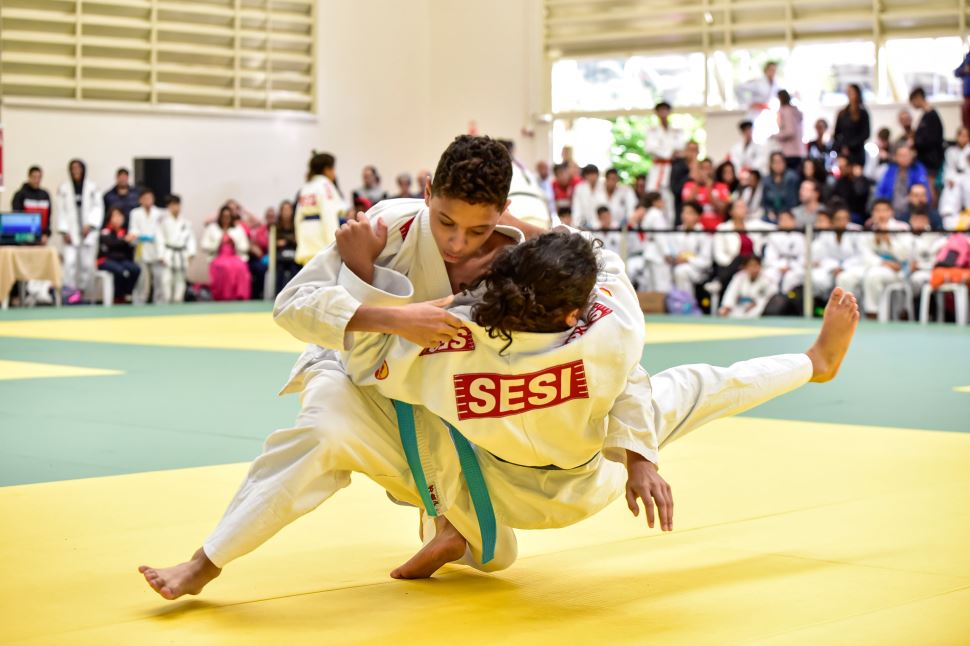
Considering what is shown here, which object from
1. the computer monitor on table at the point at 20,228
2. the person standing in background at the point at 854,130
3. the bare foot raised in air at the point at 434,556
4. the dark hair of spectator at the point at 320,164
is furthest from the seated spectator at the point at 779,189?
the bare foot raised in air at the point at 434,556

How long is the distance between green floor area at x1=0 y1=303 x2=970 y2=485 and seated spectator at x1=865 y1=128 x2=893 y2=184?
4.29m

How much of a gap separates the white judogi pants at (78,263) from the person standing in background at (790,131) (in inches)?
302

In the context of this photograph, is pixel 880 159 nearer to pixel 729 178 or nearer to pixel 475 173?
pixel 729 178

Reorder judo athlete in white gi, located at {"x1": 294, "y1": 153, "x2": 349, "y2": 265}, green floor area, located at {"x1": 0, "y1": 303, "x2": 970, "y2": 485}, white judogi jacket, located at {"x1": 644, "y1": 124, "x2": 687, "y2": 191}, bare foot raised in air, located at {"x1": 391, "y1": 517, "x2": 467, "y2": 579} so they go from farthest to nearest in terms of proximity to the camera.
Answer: white judogi jacket, located at {"x1": 644, "y1": 124, "x2": 687, "y2": 191}
judo athlete in white gi, located at {"x1": 294, "y1": 153, "x2": 349, "y2": 265}
green floor area, located at {"x1": 0, "y1": 303, "x2": 970, "y2": 485}
bare foot raised in air, located at {"x1": 391, "y1": 517, "x2": 467, "y2": 579}

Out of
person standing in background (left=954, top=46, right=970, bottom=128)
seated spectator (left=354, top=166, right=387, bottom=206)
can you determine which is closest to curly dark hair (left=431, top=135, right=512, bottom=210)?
person standing in background (left=954, top=46, right=970, bottom=128)

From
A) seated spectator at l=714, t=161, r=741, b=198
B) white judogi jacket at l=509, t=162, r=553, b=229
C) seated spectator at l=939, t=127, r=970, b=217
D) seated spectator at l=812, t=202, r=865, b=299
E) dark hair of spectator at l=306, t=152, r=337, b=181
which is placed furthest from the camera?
seated spectator at l=714, t=161, r=741, b=198

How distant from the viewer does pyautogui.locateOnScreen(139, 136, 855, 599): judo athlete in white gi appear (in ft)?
7.38

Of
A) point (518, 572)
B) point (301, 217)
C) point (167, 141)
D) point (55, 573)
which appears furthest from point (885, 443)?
point (167, 141)

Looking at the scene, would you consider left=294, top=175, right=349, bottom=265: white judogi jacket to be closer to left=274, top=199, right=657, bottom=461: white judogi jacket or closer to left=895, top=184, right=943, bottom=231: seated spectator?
left=895, top=184, right=943, bottom=231: seated spectator

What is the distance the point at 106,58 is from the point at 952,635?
1492 cm

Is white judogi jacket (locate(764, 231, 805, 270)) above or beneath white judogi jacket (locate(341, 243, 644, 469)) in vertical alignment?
above

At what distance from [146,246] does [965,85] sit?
890cm

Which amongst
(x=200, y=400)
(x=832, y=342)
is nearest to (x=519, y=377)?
(x=832, y=342)

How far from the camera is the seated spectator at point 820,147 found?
13.5 metres
